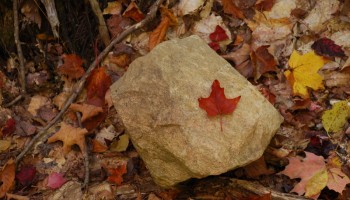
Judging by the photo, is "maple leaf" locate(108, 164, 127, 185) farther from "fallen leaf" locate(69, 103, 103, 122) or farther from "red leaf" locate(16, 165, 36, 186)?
"red leaf" locate(16, 165, 36, 186)

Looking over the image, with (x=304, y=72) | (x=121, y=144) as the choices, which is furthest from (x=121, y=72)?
(x=304, y=72)

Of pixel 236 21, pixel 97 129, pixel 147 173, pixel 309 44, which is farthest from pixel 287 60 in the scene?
pixel 97 129

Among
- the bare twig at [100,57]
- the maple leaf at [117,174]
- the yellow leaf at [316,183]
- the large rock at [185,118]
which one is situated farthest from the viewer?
the bare twig at [100,57]

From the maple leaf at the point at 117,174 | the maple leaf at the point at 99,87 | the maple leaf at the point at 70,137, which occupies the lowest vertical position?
the maple leaf at the point at 117,174

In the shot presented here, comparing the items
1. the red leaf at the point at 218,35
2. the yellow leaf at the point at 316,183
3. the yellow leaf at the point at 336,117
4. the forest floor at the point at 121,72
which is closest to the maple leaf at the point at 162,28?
the forest floor at the point at 121,72

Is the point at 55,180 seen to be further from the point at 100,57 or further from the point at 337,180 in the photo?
the point at 337,180

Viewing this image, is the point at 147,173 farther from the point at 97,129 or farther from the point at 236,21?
the point at 236,21

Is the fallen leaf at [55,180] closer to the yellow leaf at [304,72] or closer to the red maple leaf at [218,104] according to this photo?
the red maple leaf at [218,104]
